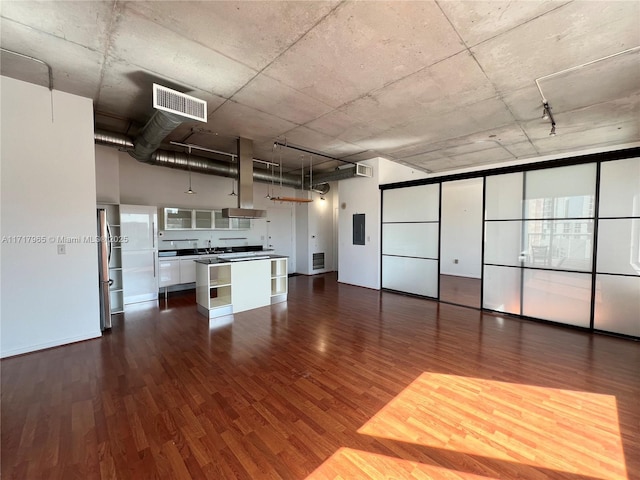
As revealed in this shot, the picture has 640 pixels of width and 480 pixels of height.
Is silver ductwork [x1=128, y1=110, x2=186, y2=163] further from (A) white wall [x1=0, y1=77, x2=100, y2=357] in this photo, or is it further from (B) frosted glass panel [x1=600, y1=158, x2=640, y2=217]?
(B) frosted glass panel [x1=600, y1=158, x2=640, y2=217]

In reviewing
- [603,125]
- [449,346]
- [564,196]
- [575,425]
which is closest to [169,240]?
[449,346]

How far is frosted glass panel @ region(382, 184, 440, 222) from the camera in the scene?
18.1 feet

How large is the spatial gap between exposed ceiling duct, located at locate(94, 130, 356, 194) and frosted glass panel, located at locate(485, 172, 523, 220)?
2811 mm

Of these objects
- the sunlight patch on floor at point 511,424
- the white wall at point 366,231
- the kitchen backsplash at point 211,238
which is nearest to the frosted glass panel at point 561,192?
the sunlight patch on floor at point 511,424

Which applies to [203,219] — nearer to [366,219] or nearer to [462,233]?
[366,219]

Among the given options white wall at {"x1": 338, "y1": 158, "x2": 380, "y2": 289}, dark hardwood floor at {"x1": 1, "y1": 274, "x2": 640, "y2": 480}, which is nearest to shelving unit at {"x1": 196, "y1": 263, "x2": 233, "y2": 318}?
dark hardwood floor at {"x1": 1, "y1": 274, "x2": 640, "y2": 480}

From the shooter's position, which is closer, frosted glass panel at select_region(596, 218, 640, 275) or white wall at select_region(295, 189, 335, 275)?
frosted glass panel at select_region(596, 218, 640, 275)

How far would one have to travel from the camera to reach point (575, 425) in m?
1.98

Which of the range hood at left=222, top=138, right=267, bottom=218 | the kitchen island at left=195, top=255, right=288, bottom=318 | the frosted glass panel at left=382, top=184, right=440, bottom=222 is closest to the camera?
the kitchen island at left=195, top=255, right=288, bottom=318

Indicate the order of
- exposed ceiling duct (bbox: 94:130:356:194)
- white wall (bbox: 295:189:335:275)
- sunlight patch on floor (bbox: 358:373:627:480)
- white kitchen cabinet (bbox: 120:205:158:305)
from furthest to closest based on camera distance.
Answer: white wall (bbox: 295:189:335:275) < white kitchen cabinet (bbox: 120:205:158:305) < exposed ceiling duct (bbox: 94:130:356:194) < sunlight patch on floor (bbox: 358:373:627:480)

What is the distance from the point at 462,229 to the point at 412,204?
3291 mm

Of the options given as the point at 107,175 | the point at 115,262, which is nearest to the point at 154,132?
the point at 107,175

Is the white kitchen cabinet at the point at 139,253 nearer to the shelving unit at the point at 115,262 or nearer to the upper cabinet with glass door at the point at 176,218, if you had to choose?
the shelving unit at the point at 115,262

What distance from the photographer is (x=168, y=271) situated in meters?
5.67
